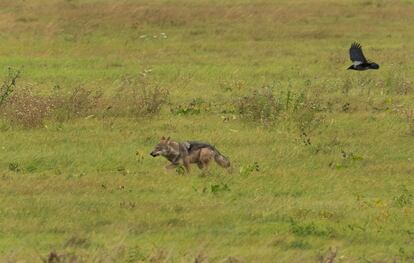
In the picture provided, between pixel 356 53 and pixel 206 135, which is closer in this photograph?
pixel 206 135

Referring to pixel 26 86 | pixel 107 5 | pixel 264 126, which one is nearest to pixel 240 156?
pixel 264 126

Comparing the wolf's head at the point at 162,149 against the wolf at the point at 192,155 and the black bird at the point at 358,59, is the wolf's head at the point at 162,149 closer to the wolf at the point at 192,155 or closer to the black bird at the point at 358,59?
the wolf at the point at 192,155

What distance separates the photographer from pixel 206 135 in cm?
1795

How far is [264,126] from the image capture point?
18.3m

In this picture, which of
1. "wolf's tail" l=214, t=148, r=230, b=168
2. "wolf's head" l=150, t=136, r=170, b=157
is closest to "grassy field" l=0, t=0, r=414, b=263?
"wolf's tail" l=214, t=148, r=230, b=168

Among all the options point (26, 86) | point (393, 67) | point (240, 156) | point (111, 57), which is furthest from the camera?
point (111, 57)

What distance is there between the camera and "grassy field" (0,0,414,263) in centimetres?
1145

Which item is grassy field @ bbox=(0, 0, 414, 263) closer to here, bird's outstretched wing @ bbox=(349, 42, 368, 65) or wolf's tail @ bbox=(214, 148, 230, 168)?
wolf's tail @ bbox=(214, 148, 230, 168)

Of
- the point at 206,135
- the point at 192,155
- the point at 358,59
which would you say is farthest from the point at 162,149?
the point at 358,59

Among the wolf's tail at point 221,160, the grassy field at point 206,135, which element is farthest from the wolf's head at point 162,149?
the wolf's tail at point 221,160

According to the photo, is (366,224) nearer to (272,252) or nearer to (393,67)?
(272,252)

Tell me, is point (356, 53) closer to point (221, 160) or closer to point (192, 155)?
point (221, 160)

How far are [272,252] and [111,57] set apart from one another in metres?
18.3

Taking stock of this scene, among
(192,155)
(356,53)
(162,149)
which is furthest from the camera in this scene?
(356,53)
